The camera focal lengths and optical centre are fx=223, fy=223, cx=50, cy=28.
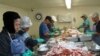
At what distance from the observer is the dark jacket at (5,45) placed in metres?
2.38

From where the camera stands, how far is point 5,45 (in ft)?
7.85

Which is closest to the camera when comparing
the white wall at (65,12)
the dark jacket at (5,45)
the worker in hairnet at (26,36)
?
the dark jacket at (5,45)

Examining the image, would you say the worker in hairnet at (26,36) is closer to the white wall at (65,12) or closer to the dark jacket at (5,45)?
the dark jacket at (5,45)

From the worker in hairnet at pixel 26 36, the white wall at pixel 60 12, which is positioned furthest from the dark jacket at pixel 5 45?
the white wall at pixel 60 12

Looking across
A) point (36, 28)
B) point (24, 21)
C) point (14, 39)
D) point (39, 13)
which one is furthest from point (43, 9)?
point (14, 39)

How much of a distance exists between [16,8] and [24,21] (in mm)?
7352

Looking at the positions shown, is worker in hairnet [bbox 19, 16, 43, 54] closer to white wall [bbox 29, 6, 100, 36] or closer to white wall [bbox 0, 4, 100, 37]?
white wall [bbox 0, 4, 100, 37]

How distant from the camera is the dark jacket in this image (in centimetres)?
238

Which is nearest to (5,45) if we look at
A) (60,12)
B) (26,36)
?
(26,36)

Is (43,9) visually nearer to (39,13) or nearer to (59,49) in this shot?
(39,13)

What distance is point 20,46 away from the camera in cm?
252

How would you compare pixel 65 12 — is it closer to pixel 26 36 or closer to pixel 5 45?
pixel 26 36

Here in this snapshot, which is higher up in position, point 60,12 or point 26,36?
point 60,12

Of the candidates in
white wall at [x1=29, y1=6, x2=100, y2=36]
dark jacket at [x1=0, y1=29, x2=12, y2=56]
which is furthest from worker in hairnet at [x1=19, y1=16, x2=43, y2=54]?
white wall at [x1=29, y1=6, x2=100, y2=36]
